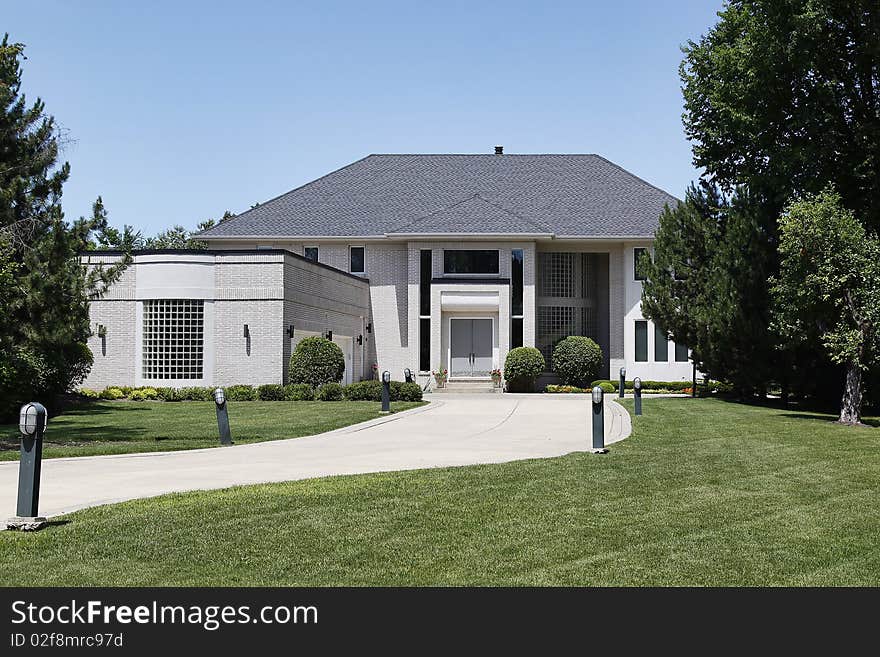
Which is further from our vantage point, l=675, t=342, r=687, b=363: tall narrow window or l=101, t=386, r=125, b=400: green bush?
l=675, t=342, r=687, b=363: tall narrow window

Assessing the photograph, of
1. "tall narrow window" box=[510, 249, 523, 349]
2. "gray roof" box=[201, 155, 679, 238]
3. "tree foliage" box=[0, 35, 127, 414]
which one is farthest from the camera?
"gray roof" box=[201, 155, 679, 238]

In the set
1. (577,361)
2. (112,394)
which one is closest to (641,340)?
(577,361)

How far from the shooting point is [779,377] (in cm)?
2953

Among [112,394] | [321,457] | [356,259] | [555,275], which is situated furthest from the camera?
[555,275]

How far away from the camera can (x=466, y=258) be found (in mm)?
41219

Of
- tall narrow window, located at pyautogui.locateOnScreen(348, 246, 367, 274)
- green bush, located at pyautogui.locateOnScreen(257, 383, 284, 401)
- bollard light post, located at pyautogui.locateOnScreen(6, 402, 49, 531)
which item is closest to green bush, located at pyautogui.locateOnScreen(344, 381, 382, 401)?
green bush, located at pyautogui.locateOnScreen(257, 383, 284, 401)

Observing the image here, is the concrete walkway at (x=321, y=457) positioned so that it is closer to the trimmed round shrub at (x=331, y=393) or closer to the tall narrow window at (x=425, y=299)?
the trimmed round shrub at (x=331, y=393)

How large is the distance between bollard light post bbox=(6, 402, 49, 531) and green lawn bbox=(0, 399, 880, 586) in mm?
313

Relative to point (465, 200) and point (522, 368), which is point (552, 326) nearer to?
point (522, 368)

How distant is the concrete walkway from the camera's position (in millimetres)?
10906

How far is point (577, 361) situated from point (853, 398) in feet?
59.4

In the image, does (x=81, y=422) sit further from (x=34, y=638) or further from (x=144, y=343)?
(x=34, y=638)

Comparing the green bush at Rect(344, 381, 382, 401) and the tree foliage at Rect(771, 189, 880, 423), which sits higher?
the tree foliage at Rect(771, 189, 880, 423)

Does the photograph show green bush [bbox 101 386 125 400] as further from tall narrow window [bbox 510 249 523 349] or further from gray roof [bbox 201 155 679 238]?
tall narrow window [bbox 510 249 523 349]
